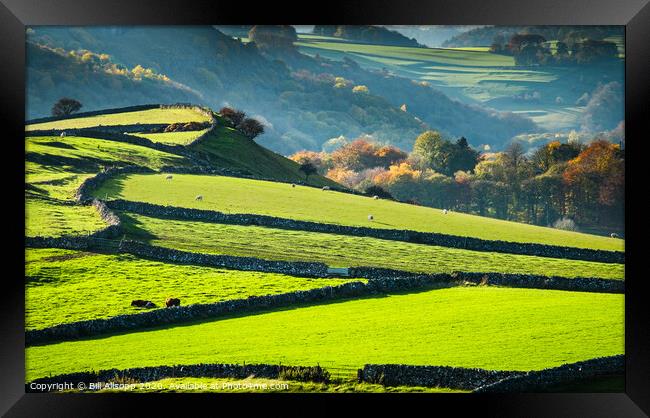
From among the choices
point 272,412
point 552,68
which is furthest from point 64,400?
point 552,68

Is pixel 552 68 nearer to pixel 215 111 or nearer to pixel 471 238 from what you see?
pixel 471 238

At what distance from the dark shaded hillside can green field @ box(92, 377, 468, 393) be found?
15.0m

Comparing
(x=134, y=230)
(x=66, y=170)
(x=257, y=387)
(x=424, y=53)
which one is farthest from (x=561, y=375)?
(x=66, y=170)

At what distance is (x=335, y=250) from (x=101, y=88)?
22.1 m

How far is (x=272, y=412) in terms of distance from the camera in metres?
23.5

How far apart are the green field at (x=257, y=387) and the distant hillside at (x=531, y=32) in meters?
9.49

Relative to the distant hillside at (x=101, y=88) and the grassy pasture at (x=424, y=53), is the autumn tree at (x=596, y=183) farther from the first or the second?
the distant hillside at (x=101, y=88)

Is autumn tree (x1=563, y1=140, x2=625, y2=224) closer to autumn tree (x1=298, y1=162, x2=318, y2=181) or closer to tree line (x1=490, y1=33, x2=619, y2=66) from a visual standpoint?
tree line (x1=490, y1=33, x2=619, y2=66)

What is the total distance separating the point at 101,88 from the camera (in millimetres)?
52938

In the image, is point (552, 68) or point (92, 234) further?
point (552, 68)

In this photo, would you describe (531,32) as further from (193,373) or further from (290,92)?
(290,92)

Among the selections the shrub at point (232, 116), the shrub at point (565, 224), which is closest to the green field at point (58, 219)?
the shrub at point (232, 116)

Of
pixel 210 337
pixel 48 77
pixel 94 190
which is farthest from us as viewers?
pixel 48 77
